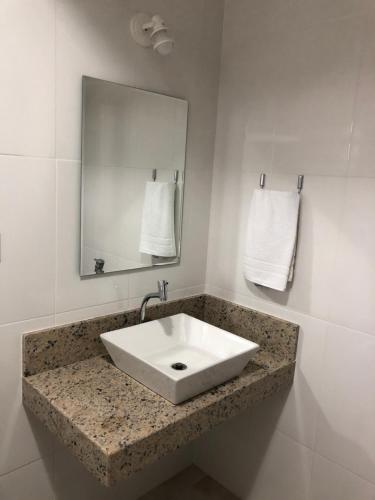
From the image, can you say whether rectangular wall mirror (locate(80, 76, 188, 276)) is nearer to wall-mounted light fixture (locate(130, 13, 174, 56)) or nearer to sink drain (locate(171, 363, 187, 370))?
wall-mounted light fixture (locate(130, 13, 174, 56))

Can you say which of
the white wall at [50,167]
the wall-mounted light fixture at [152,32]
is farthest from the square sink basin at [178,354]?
the wall-mounted light fixture at [152,32]

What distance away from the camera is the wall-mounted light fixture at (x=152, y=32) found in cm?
149

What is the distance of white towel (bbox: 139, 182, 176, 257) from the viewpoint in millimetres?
1731

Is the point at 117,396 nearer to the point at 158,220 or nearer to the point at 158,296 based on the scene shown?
the point at 158,296

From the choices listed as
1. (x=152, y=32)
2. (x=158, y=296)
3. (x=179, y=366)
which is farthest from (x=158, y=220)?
(x=152, y=32)

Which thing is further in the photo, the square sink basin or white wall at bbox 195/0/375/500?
white wall at bbox 195/0/375/500

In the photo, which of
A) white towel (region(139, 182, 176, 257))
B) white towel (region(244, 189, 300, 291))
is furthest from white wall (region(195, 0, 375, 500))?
white towel (region(139, 182, 176, 257))

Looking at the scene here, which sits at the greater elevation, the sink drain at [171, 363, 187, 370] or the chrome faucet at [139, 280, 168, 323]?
the chrome faucet at [139, 280, 168, 323]

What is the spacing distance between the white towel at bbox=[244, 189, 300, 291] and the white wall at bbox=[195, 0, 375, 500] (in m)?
0.05

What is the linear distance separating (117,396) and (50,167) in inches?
30.7

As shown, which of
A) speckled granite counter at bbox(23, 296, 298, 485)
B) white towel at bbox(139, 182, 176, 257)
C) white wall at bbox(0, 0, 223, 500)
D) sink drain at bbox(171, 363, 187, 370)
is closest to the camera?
speckled granite counter at bbox(23, 296, 298, 485)

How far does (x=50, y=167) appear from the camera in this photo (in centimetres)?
137

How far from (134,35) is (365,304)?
4.21ft

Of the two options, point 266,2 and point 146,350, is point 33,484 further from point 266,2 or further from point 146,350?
point 266,2
